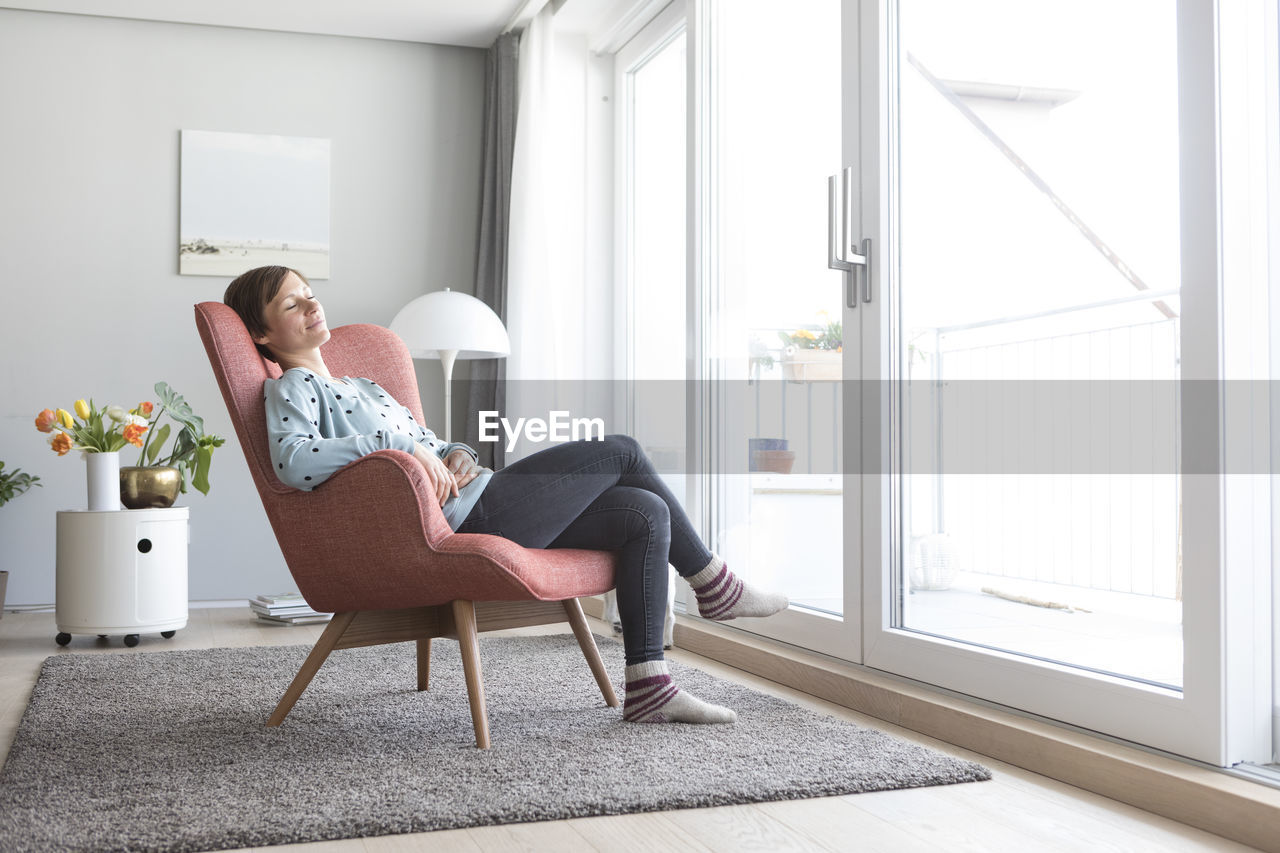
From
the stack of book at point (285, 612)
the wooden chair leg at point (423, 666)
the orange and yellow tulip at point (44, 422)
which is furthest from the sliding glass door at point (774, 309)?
the orange and yellow tulip at point (44, 422)

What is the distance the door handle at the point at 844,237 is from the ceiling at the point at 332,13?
2.09m

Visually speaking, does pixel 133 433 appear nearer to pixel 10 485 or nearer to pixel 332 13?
pixel 10 485

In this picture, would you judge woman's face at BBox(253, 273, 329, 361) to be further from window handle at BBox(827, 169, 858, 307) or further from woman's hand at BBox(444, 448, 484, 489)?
window handle at BBox(827, 169, 858, 307)

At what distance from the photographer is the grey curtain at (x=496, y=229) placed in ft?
14.9

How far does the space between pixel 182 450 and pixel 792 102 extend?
2.23 m

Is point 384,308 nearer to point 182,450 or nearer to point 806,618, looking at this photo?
point 182,450

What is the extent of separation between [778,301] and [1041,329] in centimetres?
102

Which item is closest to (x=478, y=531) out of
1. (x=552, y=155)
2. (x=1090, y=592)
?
(x=1090, y=592)

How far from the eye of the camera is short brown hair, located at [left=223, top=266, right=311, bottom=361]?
228 cm

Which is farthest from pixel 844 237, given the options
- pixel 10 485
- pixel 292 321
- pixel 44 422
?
pixel 10 485

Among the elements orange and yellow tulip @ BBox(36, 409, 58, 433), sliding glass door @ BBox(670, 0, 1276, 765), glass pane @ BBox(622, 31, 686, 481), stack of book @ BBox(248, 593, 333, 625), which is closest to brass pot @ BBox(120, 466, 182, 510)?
orange and yellow tulip @ BBox(36, 409, 58, 433)

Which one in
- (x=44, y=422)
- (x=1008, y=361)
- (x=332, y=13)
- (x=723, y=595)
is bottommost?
(x=723, y=595)

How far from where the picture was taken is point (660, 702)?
221 centimetres

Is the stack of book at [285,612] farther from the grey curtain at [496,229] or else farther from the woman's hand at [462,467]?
the woman's hand at [462,467]
